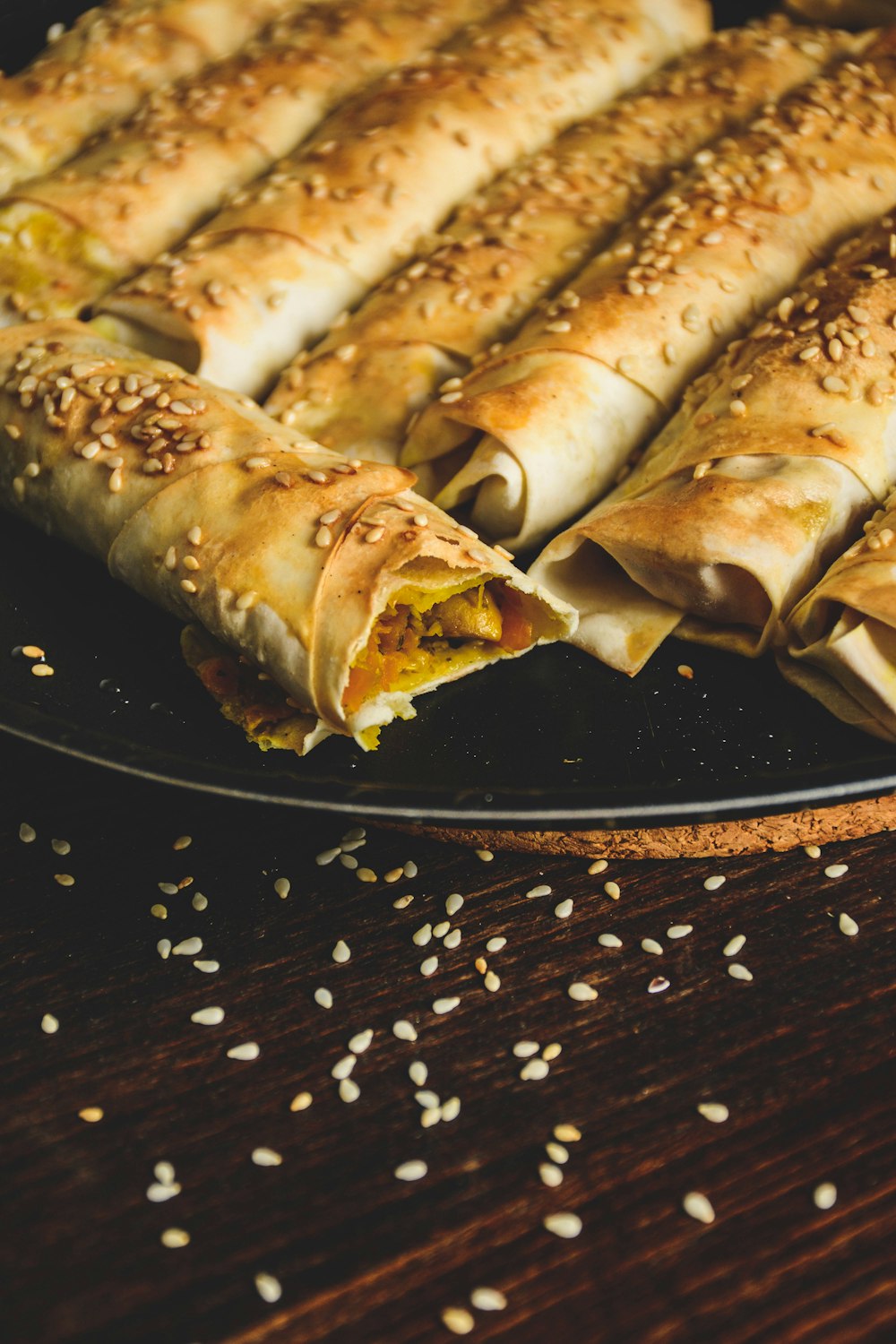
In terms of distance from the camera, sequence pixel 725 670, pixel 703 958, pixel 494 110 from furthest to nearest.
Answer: pixel 494 110, pixel 725 670, pixel 703 958

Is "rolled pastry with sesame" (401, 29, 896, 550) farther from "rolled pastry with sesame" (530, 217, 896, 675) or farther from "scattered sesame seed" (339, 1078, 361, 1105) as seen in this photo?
"scattered sesame seed" (339, 1078, 361, 1105)

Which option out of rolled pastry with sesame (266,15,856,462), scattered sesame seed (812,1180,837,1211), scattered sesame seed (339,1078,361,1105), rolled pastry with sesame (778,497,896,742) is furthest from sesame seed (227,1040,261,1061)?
rolled pastry with sesame (266,15,856,462)

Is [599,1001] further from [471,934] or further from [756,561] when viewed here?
[756,561]

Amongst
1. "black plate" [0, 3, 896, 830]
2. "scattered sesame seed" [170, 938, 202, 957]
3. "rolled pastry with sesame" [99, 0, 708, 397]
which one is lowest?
"scattered sesame seed" [170, 938, 202, 957]

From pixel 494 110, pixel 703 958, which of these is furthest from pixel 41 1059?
pixel 494 110

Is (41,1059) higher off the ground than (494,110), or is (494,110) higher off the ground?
(494,110)
